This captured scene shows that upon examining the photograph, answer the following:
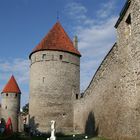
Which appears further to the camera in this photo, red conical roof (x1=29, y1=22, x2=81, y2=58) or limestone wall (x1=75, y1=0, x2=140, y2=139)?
red conical roof (x1=29, y1=22, x2=81, y2=58)

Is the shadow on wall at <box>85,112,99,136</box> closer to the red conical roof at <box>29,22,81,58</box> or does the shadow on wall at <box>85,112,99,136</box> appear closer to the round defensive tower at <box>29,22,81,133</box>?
the round defensive tower at <box>29,22,81,133</box>

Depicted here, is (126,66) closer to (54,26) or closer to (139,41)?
(139,41)

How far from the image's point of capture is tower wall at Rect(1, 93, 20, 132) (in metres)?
41.5

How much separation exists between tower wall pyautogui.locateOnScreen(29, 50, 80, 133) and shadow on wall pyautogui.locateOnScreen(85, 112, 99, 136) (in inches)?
206

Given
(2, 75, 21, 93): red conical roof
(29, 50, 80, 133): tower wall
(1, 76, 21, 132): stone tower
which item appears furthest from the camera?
(2, 75, 21, 93): red conical roof

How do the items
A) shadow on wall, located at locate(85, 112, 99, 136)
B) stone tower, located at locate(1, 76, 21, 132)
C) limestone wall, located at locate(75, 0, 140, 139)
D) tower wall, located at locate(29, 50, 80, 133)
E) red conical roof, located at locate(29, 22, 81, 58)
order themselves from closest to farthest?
1. limestone wall, located at locate(75, 0, 140, 139)
2. shadow on wall, located at locate(85, 112, 99, 136)
3. tower wall, located at locate(29, 50, 80, 133)
4. red conical roof, located at locate(29, 22, 81, 58)
5. stone tower, located at locate(1, 76, 21, 132)

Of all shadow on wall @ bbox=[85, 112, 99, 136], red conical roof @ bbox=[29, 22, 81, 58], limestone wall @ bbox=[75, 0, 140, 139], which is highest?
red conical roof @ bbox=[29, 22, 81, 58]

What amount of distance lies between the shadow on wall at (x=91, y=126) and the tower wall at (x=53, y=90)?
17.1 ft

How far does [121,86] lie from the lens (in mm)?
13039

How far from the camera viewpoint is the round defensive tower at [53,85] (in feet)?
88.8

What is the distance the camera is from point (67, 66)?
2816 centimetres

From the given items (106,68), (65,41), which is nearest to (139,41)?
(106,68)

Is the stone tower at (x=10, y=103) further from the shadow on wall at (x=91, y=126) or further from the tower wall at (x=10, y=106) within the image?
the shadow on wall at (x=91, y=126)

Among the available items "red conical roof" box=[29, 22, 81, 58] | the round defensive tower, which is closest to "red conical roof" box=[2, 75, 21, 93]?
the round defensive tower
